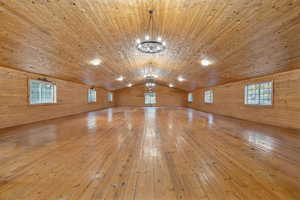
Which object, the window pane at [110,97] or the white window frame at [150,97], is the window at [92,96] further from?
the white window frame at [150,97]

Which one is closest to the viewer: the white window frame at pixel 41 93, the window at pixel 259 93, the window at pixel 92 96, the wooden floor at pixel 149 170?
the wooden floor at pixel 149 170

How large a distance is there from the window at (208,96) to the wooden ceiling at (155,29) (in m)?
5.77

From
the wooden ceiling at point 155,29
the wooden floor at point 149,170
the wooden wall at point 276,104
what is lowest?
the wooden floor at point 149,170

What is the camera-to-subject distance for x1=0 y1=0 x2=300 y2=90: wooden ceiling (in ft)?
8.61

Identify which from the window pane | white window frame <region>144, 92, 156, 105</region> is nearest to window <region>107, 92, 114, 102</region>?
the window pane

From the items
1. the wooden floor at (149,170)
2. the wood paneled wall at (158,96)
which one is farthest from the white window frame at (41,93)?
the wood paneled wall at (158,96)

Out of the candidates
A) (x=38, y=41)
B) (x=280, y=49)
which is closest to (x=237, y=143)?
(x=280, y=49)

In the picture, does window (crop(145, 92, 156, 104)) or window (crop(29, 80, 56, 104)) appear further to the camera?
window (crop(145, 92, 156, 104))

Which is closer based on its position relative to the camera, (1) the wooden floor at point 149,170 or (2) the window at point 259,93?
(1) the wooden floor at point 149,170

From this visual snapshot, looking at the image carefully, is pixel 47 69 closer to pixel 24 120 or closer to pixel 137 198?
pixel 24 120

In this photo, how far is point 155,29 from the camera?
3.66 m

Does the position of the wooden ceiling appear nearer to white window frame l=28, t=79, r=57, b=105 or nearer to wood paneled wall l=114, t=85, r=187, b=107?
white window frame l=28, t=79, r=57, b=105

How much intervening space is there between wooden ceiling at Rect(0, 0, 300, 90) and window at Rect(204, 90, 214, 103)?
227 inches

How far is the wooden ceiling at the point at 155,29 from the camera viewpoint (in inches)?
Answer: 103
